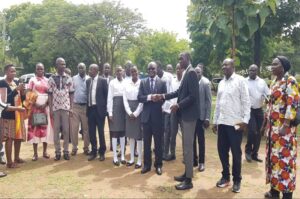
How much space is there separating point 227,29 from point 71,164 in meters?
6.08

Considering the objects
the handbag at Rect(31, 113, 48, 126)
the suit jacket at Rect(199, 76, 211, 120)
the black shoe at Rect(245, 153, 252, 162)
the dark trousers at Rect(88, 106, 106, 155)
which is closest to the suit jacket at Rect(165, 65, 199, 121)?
the suit jacket at Rect(199, 76, 211, 120)

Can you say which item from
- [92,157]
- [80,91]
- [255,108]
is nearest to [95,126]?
[92,157]

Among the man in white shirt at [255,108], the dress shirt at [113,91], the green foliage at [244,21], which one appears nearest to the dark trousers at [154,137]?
the dress shirt at [113,91]

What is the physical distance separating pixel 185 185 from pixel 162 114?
1.59 metres

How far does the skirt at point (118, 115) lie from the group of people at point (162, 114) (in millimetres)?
21

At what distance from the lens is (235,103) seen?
5.38m

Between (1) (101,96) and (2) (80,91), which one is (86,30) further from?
(1) (101,96)

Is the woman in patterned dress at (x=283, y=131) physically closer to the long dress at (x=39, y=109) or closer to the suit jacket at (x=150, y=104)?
the suit jacket at (x=150, y=104)

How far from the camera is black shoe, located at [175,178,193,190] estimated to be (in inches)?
215

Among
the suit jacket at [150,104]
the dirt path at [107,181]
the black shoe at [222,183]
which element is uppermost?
the suit jacket at [150,104]

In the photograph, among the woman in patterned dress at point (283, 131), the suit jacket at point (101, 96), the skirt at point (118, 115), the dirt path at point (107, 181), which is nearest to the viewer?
the woman in patterned dress at point (283, 131)

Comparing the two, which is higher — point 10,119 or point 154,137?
point 10,119

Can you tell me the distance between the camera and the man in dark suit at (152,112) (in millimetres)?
6332

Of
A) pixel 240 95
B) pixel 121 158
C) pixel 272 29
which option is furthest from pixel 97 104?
pixel 272 29
